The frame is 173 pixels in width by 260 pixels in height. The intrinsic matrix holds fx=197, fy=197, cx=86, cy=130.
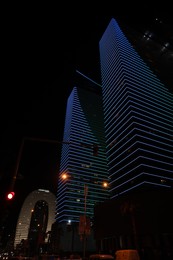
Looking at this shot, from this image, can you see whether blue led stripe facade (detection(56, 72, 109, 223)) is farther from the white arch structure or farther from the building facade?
the white arch structure

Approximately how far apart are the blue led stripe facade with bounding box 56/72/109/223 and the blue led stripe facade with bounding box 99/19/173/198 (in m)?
24.2

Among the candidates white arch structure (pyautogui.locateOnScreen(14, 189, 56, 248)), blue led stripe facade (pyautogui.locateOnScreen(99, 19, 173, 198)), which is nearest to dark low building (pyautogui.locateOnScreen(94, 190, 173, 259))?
blue led stripe facade (pyautogui.locateOnScreen(99, 19, 173, 198))

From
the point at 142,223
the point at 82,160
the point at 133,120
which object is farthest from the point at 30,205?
the point at 142,223

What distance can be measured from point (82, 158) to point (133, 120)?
59896 mm

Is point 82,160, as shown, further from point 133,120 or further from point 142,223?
point 142,223

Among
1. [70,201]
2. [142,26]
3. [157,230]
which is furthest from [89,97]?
[142,26]

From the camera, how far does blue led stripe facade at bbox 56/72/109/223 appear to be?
130775mm

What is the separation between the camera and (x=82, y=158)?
148625 millimetres

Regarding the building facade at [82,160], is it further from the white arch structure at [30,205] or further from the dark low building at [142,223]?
the dark low building at [142,223]

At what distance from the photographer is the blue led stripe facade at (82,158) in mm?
130775

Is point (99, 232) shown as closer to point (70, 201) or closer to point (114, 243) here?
point (114, 243)

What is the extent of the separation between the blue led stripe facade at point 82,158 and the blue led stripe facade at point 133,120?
2416 centimetres

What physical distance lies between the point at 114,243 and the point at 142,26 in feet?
186

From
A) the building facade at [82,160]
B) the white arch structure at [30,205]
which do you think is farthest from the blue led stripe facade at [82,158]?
the white arch structure at [30,205]
